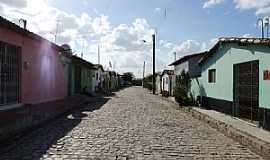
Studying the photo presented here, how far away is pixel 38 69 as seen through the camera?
17.1m

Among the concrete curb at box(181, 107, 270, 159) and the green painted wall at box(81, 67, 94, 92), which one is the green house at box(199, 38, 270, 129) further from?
the green painted wall at box(81, 67, 94, 92)

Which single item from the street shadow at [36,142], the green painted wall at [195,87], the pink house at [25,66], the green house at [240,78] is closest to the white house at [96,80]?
the green painted wall at [195,87]

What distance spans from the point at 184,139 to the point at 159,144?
1272 mm

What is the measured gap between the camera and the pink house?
12906 mm

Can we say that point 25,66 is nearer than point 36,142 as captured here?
No

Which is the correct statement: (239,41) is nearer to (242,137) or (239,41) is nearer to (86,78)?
(242,137)

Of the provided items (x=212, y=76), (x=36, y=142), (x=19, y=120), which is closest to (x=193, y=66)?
(x=212, y=76)

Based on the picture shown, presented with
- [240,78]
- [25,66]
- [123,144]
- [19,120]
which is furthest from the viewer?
[25,66]

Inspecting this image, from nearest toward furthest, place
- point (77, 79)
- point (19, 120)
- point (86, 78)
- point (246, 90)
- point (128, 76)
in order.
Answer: point (19, 120), point (246, 90), point (77, 79), point (86, 78), point (128, 76)

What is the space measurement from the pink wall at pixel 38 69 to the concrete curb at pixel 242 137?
7.99 metres

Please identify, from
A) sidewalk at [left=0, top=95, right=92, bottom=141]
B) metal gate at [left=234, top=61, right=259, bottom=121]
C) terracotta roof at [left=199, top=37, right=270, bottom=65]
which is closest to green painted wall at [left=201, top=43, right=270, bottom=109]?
terracotta roof at [left=199, top=37, right=270, bottom=65]

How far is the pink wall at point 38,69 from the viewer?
47.7 feet

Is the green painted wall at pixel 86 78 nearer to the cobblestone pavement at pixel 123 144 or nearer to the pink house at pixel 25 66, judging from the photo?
the pink house at pixel 25 66

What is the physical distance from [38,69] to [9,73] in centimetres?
366
